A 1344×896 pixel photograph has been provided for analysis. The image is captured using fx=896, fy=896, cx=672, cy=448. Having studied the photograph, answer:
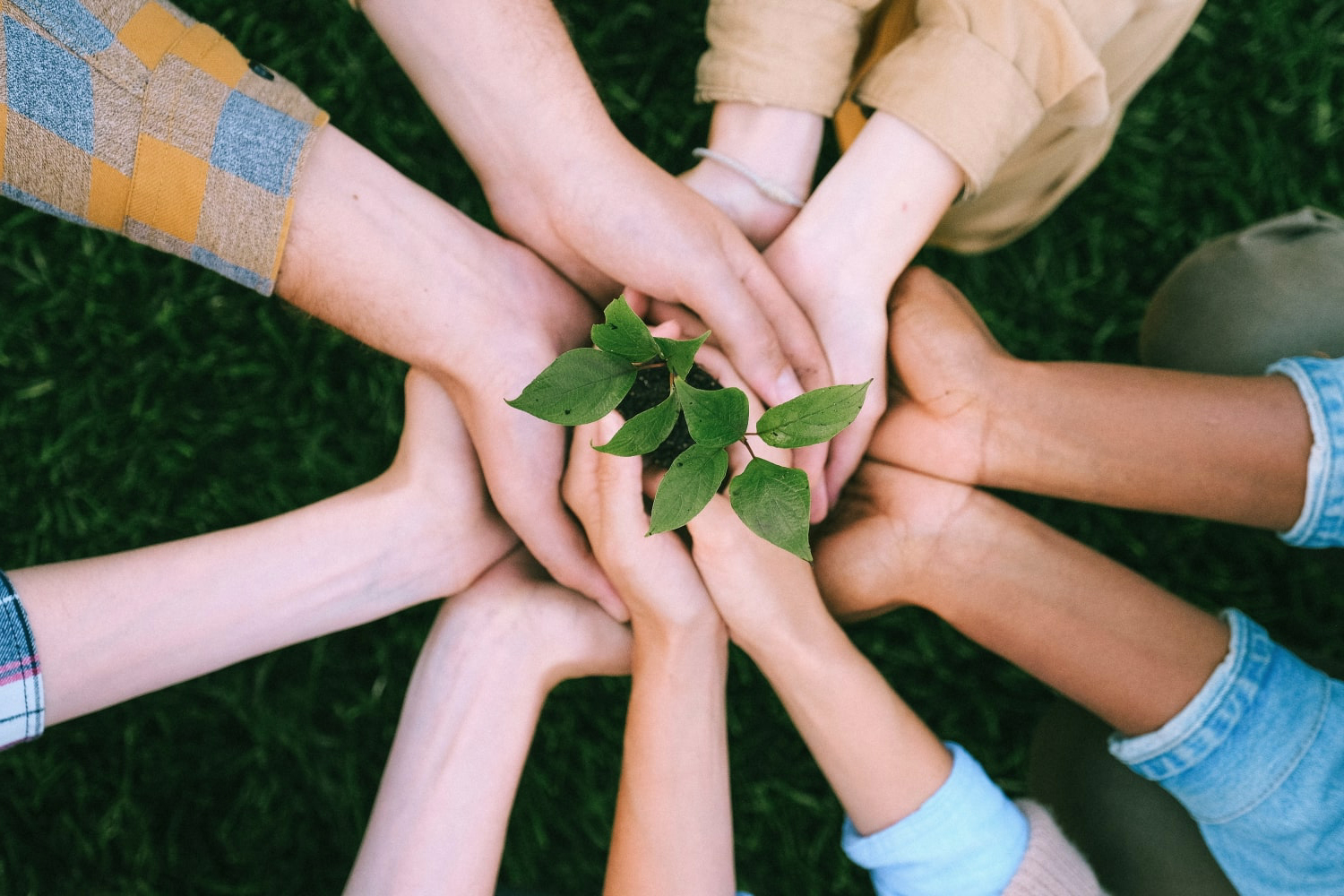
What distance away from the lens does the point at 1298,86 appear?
62.9 inches

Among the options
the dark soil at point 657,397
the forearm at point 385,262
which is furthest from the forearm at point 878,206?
the forearm at point 385,262

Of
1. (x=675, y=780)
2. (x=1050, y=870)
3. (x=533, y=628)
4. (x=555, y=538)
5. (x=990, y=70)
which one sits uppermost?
(x=990, y=70)

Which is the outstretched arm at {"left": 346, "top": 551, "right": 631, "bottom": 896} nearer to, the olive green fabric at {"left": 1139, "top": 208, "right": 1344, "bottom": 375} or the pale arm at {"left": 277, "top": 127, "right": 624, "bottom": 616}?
the pale arm at {"left": 277, "top": 127, "right": 624, "bottom": 616}

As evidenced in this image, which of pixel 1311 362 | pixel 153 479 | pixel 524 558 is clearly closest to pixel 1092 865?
pixel 1311 362

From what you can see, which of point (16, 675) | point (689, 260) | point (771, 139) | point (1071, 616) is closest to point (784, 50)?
point (771, 139)

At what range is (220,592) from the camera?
1.03m

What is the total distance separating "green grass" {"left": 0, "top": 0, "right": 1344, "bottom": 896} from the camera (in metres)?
1.60

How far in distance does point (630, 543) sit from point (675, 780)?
286mm

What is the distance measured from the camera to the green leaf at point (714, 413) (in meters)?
0.66

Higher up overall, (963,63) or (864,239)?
(963,63)

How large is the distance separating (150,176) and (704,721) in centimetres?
87

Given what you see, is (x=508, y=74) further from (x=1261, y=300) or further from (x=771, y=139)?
(x=1261, y=300)

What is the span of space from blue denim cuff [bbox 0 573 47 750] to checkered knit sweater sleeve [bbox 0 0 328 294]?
417 millimetres

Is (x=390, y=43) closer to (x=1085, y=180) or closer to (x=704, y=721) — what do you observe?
(x=704, y=721)
